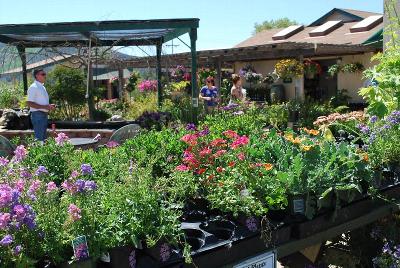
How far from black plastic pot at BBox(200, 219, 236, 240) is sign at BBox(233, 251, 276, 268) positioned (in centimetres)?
14

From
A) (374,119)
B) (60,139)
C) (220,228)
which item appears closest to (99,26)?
(60,139)

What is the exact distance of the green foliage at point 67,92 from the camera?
12.0 metres

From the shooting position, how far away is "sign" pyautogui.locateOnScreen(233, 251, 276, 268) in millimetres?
2221

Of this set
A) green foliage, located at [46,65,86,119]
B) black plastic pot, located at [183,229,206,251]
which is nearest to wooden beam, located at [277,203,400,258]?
black plastic pot, located at [183,229,206,251]

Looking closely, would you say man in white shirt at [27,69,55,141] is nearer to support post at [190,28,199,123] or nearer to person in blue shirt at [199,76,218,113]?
support post at [190,28,199,123]

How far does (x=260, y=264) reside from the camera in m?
2.28

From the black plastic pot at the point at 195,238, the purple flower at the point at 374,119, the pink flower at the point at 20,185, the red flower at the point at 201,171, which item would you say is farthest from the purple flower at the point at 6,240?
the purple flower at the point at 374,119

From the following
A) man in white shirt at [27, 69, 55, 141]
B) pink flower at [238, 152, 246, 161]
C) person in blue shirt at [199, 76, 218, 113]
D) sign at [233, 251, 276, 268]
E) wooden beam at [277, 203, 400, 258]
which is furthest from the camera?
person in blue shirt at [199, 76, 218, 113]

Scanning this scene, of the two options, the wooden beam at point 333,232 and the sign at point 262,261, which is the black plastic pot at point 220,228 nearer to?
the sign at point 262,261

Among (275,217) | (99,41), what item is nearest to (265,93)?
(99,41)

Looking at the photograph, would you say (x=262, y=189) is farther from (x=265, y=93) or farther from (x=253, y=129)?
(x=265, y=93)

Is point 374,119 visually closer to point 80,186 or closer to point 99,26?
point 80,186

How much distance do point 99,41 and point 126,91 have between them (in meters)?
11.6

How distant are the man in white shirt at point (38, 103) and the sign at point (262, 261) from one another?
5.62m
